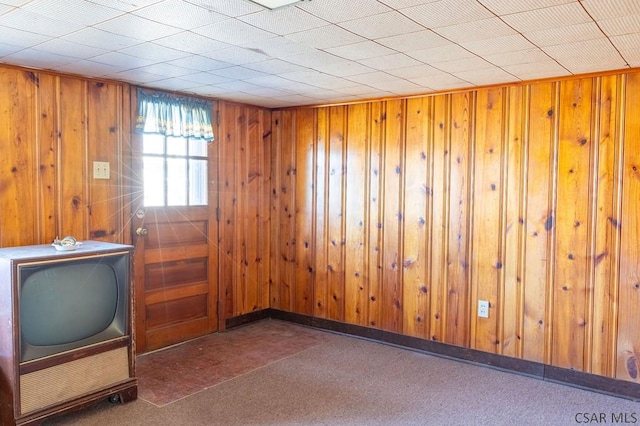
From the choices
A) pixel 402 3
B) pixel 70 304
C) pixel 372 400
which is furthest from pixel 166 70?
pixel 372 400

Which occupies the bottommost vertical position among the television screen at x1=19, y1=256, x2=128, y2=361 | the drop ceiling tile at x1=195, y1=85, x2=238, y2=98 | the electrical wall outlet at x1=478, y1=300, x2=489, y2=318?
the electrical wall outlet at x1=478, y1=300, x2=489, y2=318

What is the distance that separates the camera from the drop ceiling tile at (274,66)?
299 cm

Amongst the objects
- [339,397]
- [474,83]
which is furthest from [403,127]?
[339,397]

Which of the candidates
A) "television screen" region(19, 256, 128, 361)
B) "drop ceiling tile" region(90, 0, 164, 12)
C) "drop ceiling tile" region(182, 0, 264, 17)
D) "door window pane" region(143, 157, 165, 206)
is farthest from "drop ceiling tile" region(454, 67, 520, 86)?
"television screen" region(19, 256, 128, 361)

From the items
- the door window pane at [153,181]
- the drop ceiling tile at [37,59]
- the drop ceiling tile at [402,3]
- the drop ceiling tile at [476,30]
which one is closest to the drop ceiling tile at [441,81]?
the drop ceiling tile at [476,30]

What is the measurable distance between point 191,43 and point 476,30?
1.41 meters

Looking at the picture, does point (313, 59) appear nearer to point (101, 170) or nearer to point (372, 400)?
point (101, 170)

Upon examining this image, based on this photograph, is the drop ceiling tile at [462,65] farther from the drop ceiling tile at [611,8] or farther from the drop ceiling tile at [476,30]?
the drop ceiling tile at [611,8]

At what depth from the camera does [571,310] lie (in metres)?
3.32

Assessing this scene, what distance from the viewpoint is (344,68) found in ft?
10.2

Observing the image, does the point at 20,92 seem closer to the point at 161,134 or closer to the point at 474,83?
the point at 161,134

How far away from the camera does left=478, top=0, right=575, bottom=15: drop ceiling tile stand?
200 cm

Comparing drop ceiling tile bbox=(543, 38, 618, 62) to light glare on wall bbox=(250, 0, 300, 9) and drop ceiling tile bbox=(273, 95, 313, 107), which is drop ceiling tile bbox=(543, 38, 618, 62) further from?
drop ceiling tile bbox=(273, 95, 313, 107)

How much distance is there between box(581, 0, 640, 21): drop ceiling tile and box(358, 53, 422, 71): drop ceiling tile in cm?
97
